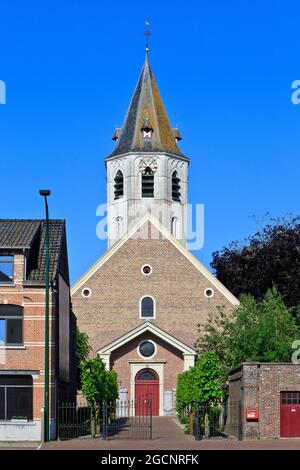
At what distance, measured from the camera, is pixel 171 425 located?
185 ft

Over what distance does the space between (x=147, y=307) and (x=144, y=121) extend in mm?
25773

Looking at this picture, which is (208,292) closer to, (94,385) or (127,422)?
(127,422)

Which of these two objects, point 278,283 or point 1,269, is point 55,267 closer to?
point 1,269

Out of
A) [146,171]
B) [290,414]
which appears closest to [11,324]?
[290,414]

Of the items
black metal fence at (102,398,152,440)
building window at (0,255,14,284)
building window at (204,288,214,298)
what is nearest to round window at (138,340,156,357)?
black metal fence at (102,398,152,440)

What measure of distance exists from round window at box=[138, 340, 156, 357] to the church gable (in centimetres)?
263

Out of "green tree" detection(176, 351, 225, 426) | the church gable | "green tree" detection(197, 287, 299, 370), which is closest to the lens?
"green tree" detection(176, 351, 225, 426)

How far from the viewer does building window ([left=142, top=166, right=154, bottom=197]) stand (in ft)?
291

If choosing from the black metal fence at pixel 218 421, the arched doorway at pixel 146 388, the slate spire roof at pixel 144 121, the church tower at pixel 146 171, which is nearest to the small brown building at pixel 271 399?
the black metal fence at pixel 218 421

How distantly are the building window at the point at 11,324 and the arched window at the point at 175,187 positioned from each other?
44458 millimetres

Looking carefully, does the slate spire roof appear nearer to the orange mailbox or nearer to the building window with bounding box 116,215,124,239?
the building window with bounding box 116,215,124,239

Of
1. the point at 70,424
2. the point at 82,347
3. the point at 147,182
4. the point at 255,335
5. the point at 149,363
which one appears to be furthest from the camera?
the point at 147,182

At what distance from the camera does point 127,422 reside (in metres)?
59.2

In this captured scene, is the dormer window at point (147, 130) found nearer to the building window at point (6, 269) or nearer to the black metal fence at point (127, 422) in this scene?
the black metal fence at point (127, 422)
